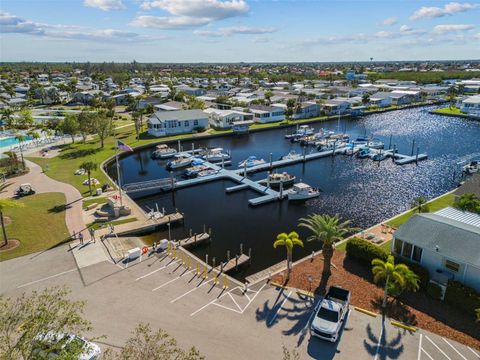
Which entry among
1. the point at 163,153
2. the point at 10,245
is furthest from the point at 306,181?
the point at 10,245

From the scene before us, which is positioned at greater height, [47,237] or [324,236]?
[324,236]

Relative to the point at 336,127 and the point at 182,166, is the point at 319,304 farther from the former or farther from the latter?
the point at 336,127

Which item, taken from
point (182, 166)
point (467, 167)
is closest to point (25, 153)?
point (182, 166)

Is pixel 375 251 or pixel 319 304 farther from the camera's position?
pixel 375 251

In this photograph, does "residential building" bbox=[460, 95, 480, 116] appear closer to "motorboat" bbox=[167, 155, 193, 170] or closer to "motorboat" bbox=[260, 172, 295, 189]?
"motorboat" bbox=[260, 172, 295, 189]

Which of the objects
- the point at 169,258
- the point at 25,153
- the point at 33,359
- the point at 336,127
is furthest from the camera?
the point at 336,127

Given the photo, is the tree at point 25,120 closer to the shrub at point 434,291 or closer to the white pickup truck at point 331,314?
the white pickup truck at point 331,314

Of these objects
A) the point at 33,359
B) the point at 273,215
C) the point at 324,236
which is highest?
the point at 33,359
